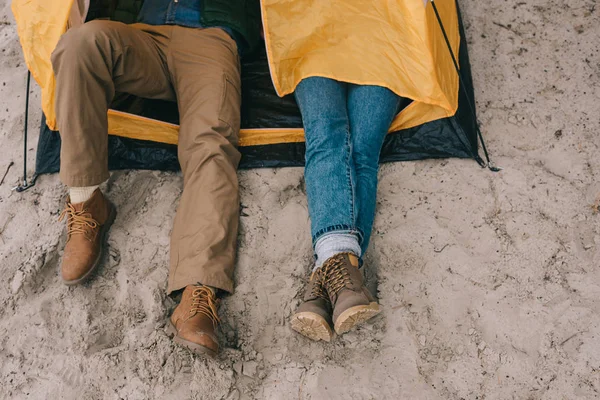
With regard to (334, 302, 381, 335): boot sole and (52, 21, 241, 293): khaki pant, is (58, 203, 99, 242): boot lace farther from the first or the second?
(334, 302, 381, 335): boot sole

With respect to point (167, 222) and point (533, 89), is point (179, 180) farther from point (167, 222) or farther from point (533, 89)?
point (533, 89)

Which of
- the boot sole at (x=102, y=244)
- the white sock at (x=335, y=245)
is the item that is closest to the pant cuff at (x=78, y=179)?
the boot sole at (x=102, y=244)

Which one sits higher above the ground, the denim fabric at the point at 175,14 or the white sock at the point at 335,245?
the denim fabric at the point at 175,14

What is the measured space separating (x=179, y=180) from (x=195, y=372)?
686 mm

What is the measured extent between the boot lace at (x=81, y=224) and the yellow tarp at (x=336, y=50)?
0.33 meters

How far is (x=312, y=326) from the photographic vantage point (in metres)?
1.52

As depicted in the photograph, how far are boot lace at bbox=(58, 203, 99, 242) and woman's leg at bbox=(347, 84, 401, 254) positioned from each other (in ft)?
2.67

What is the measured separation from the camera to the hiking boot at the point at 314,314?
1.50m

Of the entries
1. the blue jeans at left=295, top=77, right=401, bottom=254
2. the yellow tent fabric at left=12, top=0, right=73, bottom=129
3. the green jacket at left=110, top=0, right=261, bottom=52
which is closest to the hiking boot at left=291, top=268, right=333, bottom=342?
the blue jeans at left=295, top=77, right=401, bottom=254

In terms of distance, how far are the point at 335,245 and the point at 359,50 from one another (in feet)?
2.23

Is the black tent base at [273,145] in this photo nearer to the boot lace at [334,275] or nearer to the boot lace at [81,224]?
the boot lace at [81,224]

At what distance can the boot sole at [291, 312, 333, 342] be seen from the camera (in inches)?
58.9

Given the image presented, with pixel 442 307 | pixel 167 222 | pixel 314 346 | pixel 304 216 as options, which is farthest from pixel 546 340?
pixel 167 222

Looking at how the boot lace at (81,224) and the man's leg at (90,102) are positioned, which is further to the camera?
the boot lace at (81,224)
